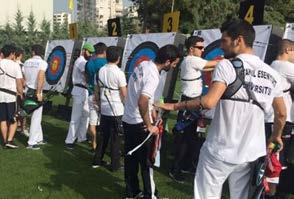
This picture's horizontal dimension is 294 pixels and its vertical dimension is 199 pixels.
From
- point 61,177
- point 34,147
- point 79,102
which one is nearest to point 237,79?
point 61,177

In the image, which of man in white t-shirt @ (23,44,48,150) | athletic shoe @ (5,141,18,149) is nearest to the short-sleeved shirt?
man in white t-shirt @ (23,44,48,150)

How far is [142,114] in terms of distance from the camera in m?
5.04

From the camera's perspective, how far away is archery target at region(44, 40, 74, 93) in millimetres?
12641

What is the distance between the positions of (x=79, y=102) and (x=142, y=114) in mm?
4058

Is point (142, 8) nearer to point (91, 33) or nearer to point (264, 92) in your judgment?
point (91, 33)

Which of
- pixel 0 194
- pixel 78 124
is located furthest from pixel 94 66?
pixel 0 194

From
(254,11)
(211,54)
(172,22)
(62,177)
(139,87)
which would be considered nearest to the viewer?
(139,87)

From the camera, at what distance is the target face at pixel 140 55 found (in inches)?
348

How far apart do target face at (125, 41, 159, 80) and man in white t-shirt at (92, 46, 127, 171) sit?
6.24ft

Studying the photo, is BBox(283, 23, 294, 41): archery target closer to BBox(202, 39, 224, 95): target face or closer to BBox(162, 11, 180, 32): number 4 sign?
BBox(202, 39, 224, 95): target face

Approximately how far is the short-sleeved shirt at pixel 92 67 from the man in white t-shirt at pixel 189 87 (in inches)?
67.9

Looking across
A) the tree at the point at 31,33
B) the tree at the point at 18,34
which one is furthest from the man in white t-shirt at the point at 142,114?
the tree at the point at 31,33

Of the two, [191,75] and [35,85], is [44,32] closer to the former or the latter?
[35,85]

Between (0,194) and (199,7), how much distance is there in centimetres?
3408
